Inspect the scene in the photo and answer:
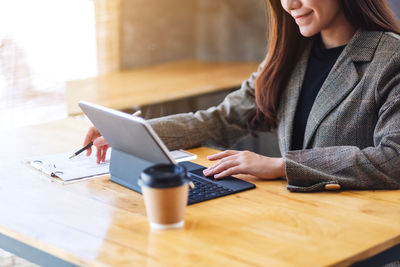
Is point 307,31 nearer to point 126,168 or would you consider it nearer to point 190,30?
point 126,168

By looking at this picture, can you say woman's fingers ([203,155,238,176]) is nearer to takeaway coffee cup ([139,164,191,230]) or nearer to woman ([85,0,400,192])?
woman ([85,0,400,192])

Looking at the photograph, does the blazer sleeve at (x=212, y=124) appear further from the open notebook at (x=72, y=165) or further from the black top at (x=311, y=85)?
the black top at (x=311, y=85)

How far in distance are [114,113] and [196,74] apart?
268cm

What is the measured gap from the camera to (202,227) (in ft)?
4.57

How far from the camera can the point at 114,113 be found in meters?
1.53

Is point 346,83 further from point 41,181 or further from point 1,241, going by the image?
point 1,241

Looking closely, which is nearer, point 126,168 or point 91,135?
point 126,168

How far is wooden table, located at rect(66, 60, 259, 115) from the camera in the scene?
10.8 feet

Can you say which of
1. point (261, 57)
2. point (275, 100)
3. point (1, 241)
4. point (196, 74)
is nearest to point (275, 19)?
point (275, 100)

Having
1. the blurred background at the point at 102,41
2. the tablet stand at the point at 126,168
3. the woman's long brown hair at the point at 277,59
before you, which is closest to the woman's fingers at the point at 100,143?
the tablet stand at the point at 126,168

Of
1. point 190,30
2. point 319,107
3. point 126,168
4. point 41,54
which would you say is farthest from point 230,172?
point 190,30

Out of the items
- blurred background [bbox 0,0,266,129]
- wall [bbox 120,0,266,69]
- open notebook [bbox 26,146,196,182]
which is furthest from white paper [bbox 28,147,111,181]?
wall [bbox 120,0,266,69]

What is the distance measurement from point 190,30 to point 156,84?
1.47 meters

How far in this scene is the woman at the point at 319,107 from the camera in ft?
5.44
